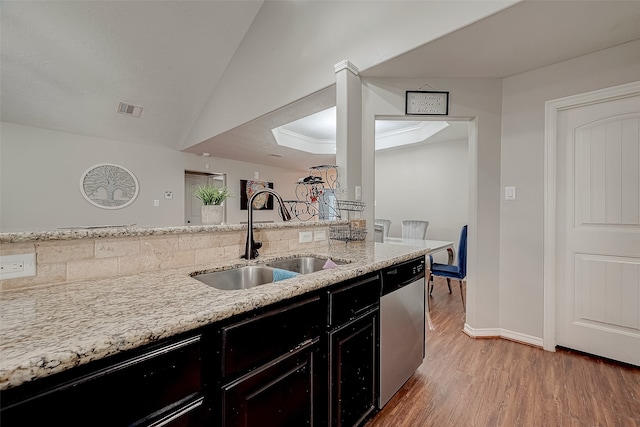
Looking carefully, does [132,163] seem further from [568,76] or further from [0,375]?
[568,76]

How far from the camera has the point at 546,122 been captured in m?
2.14

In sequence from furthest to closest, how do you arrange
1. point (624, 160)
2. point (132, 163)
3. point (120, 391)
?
1. point (132, 163)
2. point (624, 160)
3. point (120, 391)

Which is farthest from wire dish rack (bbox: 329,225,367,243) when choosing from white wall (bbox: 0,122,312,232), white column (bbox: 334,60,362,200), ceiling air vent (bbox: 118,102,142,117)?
ceiling air vent (bbox: 118,102,142,117)

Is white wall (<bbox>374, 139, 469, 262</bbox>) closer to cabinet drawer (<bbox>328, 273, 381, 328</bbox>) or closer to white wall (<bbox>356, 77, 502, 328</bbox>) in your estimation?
white wall (<bbox>356, 77, 502, 328</bbox>)

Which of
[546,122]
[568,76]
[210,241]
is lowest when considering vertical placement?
[210,241]

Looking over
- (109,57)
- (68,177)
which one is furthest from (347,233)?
(68,177)

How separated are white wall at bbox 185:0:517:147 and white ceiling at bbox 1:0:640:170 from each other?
0.10 m

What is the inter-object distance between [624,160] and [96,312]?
3.11 metres

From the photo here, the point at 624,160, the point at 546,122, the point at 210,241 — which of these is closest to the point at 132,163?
the point at 210,241

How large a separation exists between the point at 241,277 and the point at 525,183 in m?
2.39

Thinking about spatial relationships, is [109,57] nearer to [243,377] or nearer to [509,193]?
[243,377]

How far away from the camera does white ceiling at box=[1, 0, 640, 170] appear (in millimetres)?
1715

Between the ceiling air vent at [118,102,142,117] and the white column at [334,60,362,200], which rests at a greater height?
the ceiling air vent at [118,102,142,117]

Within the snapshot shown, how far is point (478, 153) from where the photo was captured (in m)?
2.36
